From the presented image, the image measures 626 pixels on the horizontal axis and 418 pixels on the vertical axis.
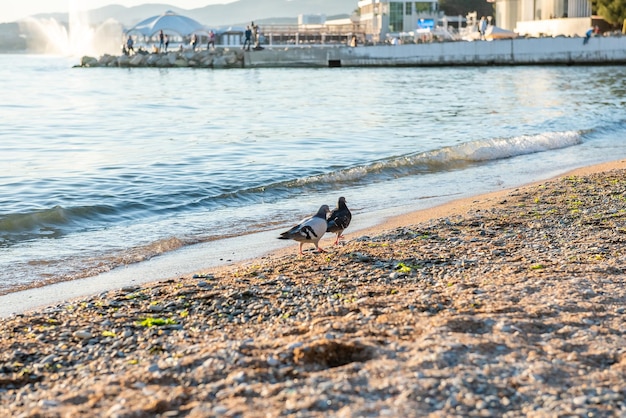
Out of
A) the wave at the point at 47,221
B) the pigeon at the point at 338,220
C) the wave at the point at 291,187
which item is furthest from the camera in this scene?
the wave at the point at 291,187

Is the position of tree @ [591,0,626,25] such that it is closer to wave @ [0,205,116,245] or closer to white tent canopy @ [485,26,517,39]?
white tent canopy @ [485,26,517,39]

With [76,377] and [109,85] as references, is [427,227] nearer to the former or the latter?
[76,377]

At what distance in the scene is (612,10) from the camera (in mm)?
70938

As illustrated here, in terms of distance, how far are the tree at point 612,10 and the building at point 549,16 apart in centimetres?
140

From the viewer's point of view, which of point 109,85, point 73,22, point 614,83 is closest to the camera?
point 614,83

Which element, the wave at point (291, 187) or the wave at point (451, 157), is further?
the wave at point (451, 157)

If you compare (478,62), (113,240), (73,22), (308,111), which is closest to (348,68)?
(478,62)

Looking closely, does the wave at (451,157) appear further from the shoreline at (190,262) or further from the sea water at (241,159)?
the shoreline at (190,262)

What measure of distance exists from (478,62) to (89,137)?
1940 inches

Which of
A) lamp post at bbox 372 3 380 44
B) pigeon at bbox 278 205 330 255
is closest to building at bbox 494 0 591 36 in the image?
lamp post at bbox 372 3 380 44

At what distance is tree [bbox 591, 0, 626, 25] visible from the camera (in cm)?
7056

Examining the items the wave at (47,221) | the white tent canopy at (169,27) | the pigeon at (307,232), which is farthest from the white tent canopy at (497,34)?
the pigeon at (307,232)

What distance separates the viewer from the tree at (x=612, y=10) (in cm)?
7056

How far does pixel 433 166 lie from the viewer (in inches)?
667
